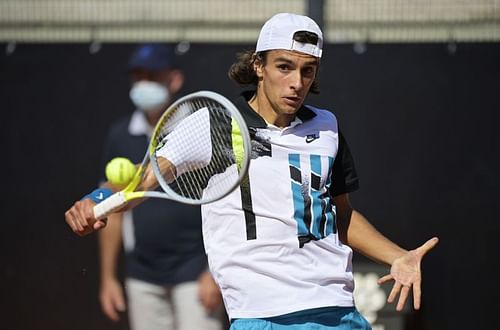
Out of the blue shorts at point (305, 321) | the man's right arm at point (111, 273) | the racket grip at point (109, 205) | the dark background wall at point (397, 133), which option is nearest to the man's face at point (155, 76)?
the dark background wall at point (397, 133)

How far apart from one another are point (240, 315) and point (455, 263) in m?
2.83

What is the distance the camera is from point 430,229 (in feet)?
19.4

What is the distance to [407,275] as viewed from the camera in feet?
11.0

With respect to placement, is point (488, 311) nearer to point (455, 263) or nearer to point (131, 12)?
point (455, 263)

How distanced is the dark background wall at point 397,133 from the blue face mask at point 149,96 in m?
0.08

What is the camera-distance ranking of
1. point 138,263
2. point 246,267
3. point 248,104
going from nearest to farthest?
point 246,267
point 248,104
point 138,263

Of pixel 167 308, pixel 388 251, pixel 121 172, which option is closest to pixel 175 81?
pixel 167 308

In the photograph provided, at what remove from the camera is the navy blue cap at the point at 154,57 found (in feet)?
19.0

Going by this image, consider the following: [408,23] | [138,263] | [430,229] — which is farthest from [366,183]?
[138,263]

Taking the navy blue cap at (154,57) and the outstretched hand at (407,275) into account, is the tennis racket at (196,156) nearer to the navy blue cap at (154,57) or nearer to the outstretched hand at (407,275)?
the outstretched hand at (407,275)

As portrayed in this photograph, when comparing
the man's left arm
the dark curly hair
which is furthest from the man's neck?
the man's left arm

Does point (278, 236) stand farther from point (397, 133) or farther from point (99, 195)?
point (397, 133)

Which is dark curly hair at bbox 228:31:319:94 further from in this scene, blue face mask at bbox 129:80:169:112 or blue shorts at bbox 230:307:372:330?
blue face mask at bbox 129:80:169:112

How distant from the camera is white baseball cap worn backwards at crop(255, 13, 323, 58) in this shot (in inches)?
135
